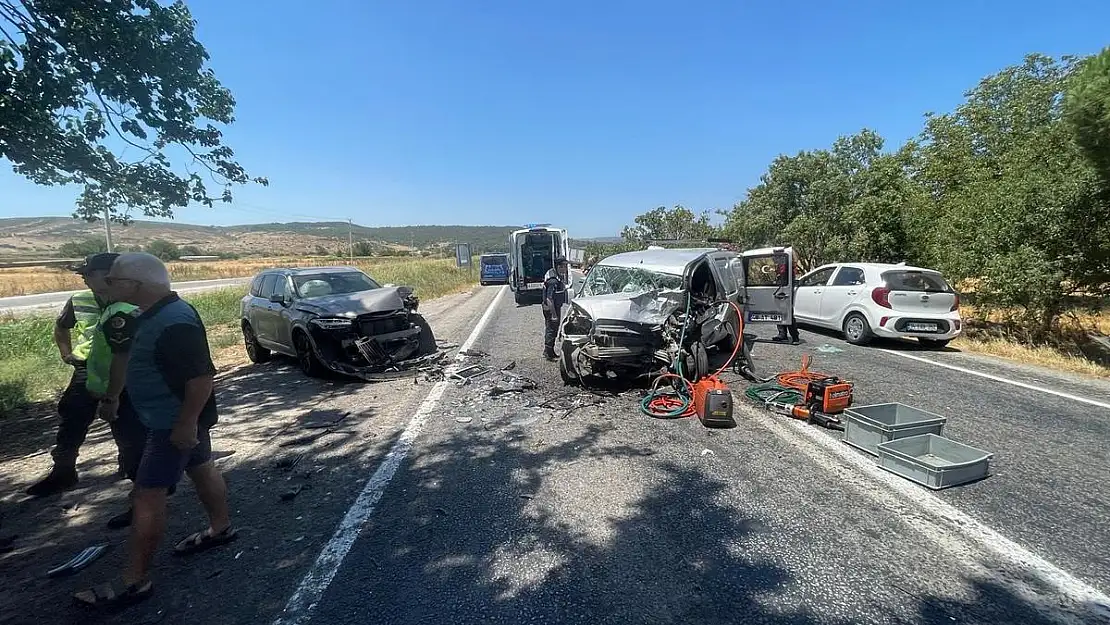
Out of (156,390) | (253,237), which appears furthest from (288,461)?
(253,237)

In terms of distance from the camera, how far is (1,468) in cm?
467

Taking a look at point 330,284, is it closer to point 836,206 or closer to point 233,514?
→ point 233,514

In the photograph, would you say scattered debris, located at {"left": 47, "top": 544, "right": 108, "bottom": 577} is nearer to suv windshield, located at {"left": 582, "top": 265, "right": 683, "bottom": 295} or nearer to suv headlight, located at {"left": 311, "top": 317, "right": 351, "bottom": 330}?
suv headlight, located at {"left": 311, "top": 317, "right": 351, "bottom": 330}

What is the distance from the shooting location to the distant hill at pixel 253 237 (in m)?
65.3

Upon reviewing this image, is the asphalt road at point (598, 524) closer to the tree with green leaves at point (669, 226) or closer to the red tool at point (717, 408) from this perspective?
the red tool at point (717, 408)

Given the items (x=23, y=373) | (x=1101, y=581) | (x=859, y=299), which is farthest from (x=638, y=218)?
(x=1101, y=581)

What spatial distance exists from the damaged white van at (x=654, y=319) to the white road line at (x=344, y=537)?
226cm

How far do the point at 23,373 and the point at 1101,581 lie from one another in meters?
12.5

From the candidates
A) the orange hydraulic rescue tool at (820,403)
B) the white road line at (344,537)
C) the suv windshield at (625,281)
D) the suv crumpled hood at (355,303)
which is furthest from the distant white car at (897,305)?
the suv crumpled hood at (355,303)

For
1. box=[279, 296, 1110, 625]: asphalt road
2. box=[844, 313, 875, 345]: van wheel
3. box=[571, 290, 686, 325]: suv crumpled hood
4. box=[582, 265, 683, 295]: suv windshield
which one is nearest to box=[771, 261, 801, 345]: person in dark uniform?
box=[844, 313, 875, 345]: van wheel

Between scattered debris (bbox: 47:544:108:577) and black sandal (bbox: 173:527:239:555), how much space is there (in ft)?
1.45

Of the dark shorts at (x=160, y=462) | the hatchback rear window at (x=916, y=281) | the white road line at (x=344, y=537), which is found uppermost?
the hatchback rear window at (x=916, y=281)

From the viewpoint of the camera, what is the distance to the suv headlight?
7324 millimetres

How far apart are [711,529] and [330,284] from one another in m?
7.46
